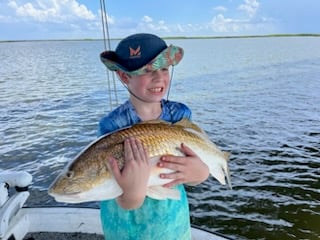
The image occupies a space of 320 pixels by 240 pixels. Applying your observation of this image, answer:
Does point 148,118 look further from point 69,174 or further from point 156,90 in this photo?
point 69,174

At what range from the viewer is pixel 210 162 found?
1.88 metres

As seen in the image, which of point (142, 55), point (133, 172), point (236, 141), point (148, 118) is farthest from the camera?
point (236, 141)

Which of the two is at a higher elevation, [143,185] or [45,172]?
[143,185]

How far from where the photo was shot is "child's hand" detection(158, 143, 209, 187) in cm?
168

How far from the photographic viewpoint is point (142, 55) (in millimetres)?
1810

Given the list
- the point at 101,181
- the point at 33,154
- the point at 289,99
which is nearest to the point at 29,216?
the point at 101,181

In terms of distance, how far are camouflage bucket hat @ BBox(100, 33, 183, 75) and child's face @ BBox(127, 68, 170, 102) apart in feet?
0.12

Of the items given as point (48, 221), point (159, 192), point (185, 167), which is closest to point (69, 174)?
point (159, 192)

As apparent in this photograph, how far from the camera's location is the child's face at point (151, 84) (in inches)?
72.7

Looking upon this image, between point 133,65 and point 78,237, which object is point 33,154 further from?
point 133,65

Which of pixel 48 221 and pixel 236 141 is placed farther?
pixel 236 141

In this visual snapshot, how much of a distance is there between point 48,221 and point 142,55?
2682mm

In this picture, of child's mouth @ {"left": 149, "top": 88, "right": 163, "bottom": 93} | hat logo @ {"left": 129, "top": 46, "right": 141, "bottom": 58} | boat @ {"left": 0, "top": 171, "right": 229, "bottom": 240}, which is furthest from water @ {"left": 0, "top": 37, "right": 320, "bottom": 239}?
hat logo @ {"left": 129, "top": 46, "right": 141, "bottom": 58}

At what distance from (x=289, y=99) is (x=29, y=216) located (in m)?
14.5
